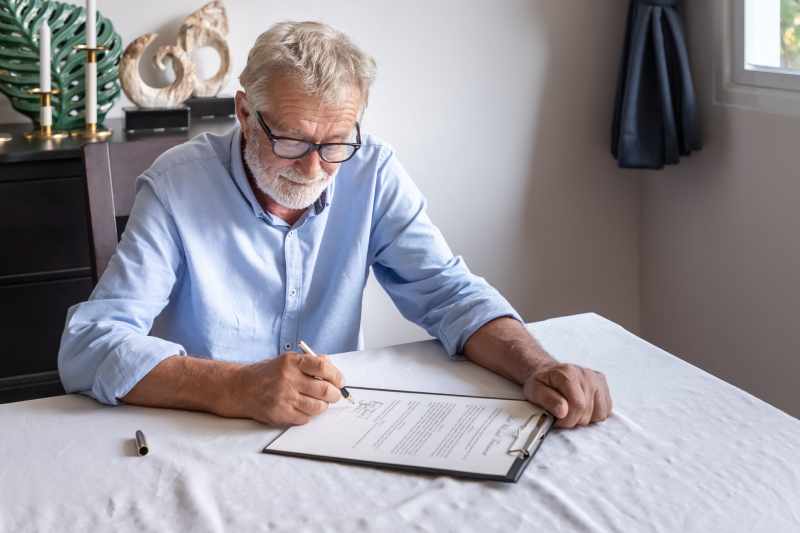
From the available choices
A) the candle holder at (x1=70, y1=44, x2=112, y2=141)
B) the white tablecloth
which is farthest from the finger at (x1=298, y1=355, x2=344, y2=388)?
the candle holder at (x1=70, y1=44, x2=112, y2=141)

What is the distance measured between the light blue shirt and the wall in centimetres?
126

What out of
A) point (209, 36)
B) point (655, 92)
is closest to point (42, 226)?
point (209, 36)

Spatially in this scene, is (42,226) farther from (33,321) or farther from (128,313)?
(128,313)

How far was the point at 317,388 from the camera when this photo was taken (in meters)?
1.36

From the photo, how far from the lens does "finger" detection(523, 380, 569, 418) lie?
4.39 feet

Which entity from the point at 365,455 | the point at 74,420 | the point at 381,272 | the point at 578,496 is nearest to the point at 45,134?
the point at 381,272

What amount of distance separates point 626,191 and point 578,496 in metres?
2.41

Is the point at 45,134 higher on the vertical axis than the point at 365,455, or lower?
higher

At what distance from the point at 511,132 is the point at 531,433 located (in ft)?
6.86

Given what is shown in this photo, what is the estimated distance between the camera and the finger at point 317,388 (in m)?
1.36

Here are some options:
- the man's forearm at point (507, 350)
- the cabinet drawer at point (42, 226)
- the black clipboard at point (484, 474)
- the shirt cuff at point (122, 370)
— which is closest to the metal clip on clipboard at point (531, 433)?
the black clipboard at point (484, 474)

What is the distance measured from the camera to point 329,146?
1631 mm

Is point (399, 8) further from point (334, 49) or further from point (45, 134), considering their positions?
point (334, 49)

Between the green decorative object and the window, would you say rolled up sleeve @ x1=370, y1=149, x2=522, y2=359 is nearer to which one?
the green decorative object
